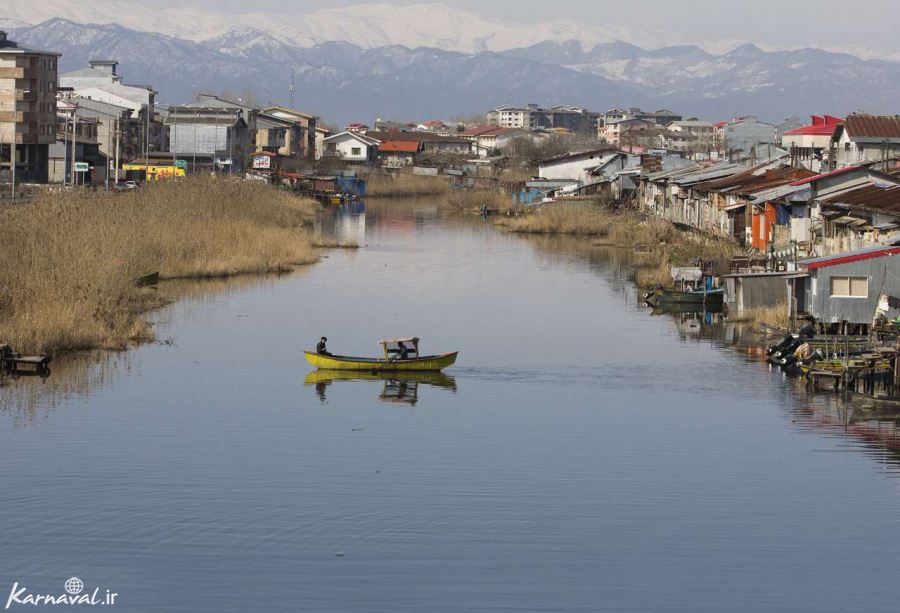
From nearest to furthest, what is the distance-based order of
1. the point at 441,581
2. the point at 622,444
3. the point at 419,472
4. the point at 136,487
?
the point at 441,581
the point at 136,487
the point at 419,472
the point at 622,444

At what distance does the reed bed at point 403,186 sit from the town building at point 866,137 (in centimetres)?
4323

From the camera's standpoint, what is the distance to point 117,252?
2891cm

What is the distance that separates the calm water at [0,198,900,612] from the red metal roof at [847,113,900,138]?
17457 millimetres

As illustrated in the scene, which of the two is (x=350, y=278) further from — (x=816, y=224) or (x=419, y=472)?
(x=419, y=472)

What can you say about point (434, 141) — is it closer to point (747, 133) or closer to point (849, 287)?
point (747, 133)

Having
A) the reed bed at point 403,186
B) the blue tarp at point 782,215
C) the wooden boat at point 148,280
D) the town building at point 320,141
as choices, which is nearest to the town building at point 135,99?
the reed bed at point 403,186

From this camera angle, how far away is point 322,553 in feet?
43.1

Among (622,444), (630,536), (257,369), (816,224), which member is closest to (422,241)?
(816,224)

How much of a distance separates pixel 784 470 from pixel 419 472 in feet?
13.8

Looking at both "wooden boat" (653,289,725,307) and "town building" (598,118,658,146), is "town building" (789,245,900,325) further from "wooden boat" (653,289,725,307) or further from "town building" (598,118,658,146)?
"town building" (598,118,658,146)

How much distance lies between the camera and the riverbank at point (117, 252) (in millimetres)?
23641

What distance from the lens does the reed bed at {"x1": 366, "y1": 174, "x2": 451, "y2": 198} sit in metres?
85.1

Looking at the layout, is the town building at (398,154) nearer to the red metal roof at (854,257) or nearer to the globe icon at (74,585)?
the red metal roof at (854,257)

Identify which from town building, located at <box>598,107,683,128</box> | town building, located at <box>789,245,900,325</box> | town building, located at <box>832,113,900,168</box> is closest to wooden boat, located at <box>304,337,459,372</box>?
town building, located at <box>789,245,900,325</box>
